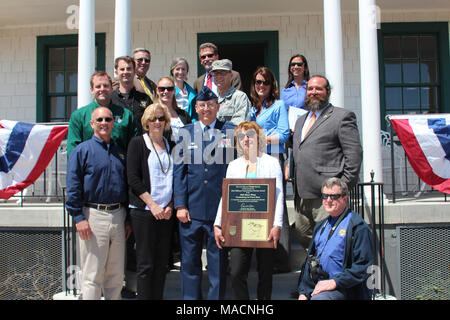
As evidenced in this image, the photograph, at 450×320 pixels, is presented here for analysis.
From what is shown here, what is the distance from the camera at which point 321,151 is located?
13.4ft

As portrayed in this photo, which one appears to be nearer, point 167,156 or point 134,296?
point 167,156

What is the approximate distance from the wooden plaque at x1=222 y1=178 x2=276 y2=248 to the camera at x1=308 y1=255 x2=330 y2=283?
50 centimetres

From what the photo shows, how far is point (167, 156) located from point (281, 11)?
6.05 metres

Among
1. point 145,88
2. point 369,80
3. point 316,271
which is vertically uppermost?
point 369,80

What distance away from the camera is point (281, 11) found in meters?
9.06

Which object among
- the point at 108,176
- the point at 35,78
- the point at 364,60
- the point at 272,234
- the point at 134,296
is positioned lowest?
the point at 134,296

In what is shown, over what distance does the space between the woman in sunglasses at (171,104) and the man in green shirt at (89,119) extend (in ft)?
1.39

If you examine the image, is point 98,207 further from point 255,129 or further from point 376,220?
point 376,220

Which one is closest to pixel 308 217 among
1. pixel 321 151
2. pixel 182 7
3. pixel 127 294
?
pixel 321 151

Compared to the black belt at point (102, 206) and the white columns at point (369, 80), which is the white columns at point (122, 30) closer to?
the black belt at point (102, 206)

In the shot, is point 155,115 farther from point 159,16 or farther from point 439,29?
point 439,29

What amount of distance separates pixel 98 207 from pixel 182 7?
606cm

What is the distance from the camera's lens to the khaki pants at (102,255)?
3.95 metres
